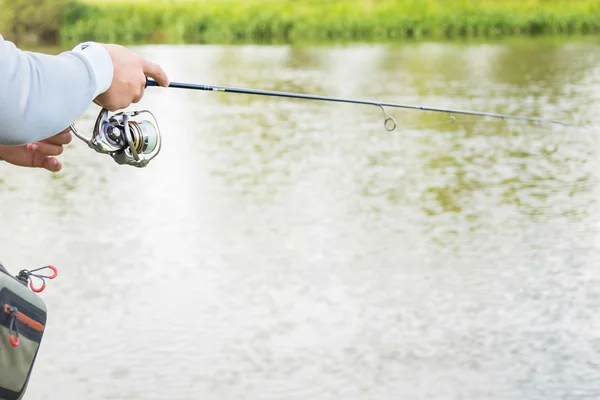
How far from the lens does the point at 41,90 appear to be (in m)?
1.39

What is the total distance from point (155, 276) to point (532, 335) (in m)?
1.80

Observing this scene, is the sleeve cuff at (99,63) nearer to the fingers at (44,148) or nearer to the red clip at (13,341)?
the red clip at (13,341)

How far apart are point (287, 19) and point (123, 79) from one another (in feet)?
84.7

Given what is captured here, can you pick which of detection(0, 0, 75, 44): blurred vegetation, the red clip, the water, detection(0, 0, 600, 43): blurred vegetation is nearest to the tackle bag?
the red clip

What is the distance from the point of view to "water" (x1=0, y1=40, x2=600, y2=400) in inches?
153

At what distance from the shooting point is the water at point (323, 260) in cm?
390

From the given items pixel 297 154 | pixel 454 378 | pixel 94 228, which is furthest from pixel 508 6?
pixel 454 378

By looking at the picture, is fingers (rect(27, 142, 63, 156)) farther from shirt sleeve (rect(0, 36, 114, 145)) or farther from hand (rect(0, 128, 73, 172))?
shirt sleeve (rect(0, 36, 114, 145))

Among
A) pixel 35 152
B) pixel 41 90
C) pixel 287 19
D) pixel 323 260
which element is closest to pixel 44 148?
pixel 35 152

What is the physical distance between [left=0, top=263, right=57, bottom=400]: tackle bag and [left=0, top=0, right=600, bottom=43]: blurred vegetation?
2285 cm

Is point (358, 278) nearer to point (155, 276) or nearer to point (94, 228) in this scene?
point (155, 276)

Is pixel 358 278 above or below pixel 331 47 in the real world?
below

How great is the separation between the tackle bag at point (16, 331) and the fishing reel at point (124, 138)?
1.20 feet

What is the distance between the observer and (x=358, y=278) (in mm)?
5004
